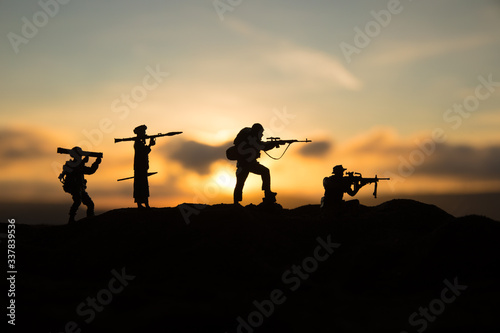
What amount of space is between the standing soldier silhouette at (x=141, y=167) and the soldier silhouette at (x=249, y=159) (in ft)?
9.42

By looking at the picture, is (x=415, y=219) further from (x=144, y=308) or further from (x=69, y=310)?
(x=69, y=310)

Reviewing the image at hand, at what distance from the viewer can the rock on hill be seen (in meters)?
8.98

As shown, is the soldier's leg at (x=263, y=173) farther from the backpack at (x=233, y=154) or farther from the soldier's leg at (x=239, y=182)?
the backpack at (x=233, y=154)

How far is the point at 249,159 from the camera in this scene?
14.9 metres

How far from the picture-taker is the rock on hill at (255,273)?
898 cm

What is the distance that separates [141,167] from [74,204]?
245cm

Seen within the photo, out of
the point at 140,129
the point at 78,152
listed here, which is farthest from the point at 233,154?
the point at 78,152

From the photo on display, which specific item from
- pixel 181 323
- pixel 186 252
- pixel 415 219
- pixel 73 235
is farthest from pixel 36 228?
pixel 415 219

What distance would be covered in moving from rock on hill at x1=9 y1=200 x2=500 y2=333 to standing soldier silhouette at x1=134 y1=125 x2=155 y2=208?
632 mm

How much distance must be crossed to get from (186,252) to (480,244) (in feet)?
22.1

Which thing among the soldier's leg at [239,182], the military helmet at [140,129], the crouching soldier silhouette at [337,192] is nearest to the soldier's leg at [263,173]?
the soldier's leg at [239,182]

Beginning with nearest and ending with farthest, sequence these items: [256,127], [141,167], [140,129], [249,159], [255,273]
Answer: [255,273] < [249,159] < [256,127] < [141,167] < [140,129]

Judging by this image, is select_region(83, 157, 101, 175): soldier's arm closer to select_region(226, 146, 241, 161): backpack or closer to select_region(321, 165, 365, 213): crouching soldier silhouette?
select_region(226, 146, 241, 161): backpack

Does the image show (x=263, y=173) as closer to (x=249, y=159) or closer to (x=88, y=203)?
(x=249, y=159)
